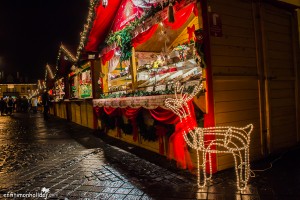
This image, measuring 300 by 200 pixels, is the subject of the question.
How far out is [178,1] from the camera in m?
5.41

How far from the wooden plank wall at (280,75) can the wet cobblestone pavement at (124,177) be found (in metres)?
0.52

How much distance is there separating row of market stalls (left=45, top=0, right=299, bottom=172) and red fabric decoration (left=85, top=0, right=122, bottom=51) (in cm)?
4

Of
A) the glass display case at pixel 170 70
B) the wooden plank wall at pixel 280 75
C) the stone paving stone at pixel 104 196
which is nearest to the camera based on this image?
the stone paving stone at pixel 104 196

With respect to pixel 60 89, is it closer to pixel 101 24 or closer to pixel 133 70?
pixel 101 24

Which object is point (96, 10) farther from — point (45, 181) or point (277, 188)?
point (277, 188)

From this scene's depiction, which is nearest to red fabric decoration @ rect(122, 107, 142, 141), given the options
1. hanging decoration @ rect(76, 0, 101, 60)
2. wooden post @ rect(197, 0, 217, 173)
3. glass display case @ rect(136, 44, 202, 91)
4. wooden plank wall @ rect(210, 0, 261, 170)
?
glass display case @ rect(136, 44, 202, 91)

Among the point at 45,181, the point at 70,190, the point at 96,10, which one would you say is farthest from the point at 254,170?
the point at 96,10

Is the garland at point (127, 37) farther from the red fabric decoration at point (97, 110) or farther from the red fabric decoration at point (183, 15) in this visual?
the red fabric decoration at point (97, 110)

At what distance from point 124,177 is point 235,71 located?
3.32 metres

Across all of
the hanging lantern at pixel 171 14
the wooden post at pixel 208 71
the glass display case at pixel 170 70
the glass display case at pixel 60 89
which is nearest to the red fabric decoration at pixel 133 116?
the glass display case at pixel 170 70

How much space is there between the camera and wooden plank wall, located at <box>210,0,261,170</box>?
16.6 feet

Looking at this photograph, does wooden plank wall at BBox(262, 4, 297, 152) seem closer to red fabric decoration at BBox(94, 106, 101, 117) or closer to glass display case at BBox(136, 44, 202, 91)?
glass display case at BBox(136, 44, 202, 91)

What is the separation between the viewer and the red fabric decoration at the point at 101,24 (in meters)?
9.05

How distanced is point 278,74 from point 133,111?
404cm
